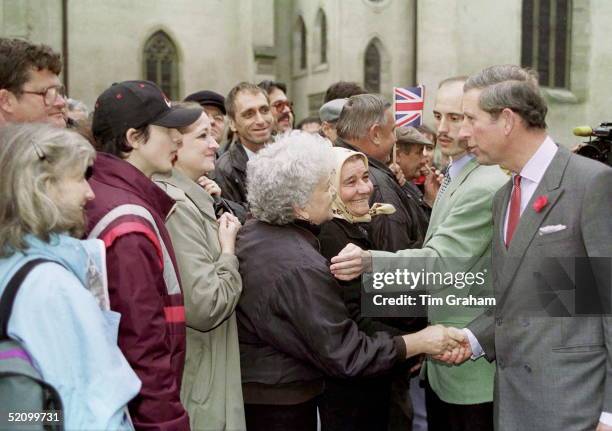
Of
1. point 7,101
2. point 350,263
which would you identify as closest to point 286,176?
point 350,263

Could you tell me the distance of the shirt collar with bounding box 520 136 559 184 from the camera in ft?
9.48

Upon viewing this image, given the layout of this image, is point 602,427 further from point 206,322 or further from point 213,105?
point 213,105

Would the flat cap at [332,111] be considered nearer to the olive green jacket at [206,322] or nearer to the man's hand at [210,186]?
the man's hand at [210,186]

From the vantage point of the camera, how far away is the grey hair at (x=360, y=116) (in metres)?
4.48

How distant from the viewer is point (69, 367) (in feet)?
6.57

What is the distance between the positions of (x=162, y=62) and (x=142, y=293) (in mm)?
18269

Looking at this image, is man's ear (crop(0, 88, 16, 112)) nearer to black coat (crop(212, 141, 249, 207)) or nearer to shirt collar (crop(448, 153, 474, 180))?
black coat (crop(212, 141, 249, 207))

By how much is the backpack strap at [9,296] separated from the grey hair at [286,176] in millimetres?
1250

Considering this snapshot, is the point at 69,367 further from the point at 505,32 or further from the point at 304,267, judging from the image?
the point at 505,32

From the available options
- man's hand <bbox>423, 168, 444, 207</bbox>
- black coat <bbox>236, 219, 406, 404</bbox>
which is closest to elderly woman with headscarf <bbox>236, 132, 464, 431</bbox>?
black coat <bbox>236, 219, 406, 404</bbox>

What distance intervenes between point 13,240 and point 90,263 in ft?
0.79

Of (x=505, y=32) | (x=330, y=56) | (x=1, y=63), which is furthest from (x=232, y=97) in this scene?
(x=505, y=32)

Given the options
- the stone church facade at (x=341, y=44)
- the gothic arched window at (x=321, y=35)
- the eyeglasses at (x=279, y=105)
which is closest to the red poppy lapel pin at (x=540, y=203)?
the eyeglasses at (x=279, y=105)

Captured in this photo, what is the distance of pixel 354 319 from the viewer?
3.34m
